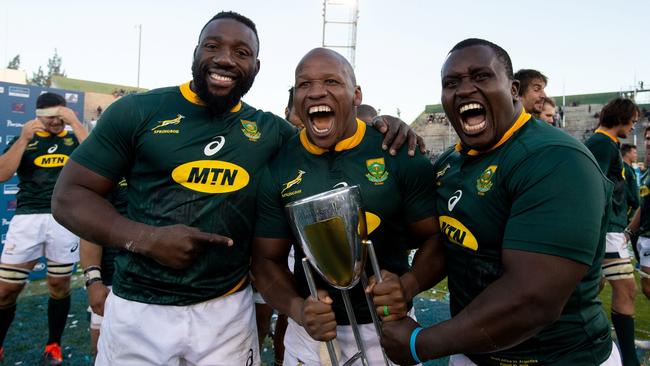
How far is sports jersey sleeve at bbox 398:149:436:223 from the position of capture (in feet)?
7.33

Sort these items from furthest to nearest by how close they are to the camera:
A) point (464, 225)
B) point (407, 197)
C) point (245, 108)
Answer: point (245, 108) → point (407, 197) → point (464, 225)

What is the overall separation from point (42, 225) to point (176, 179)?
420cm

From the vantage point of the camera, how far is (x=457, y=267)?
6.70 ft

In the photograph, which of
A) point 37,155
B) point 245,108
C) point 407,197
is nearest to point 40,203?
point 37,155

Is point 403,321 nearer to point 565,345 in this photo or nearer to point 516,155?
point 565,345

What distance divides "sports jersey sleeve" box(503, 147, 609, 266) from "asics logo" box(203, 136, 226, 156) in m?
1.53

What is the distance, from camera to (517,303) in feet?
5.02

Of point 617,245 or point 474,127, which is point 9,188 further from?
point 617,245

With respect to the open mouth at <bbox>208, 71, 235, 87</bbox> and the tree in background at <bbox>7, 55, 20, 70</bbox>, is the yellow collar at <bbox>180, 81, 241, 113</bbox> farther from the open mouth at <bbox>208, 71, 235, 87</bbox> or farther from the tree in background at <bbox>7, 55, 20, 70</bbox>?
the tree in background at <bbox>7, 55, 20, 70</bbox>

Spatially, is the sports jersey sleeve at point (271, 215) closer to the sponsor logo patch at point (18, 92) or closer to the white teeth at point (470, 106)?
the white teeth at point (470, 106)

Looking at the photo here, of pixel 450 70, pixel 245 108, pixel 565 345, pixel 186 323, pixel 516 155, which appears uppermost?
pixel 450 70

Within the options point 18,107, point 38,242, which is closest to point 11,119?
point 18,107

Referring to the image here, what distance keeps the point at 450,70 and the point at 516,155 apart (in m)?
0.53

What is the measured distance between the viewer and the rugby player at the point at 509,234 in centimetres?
152
